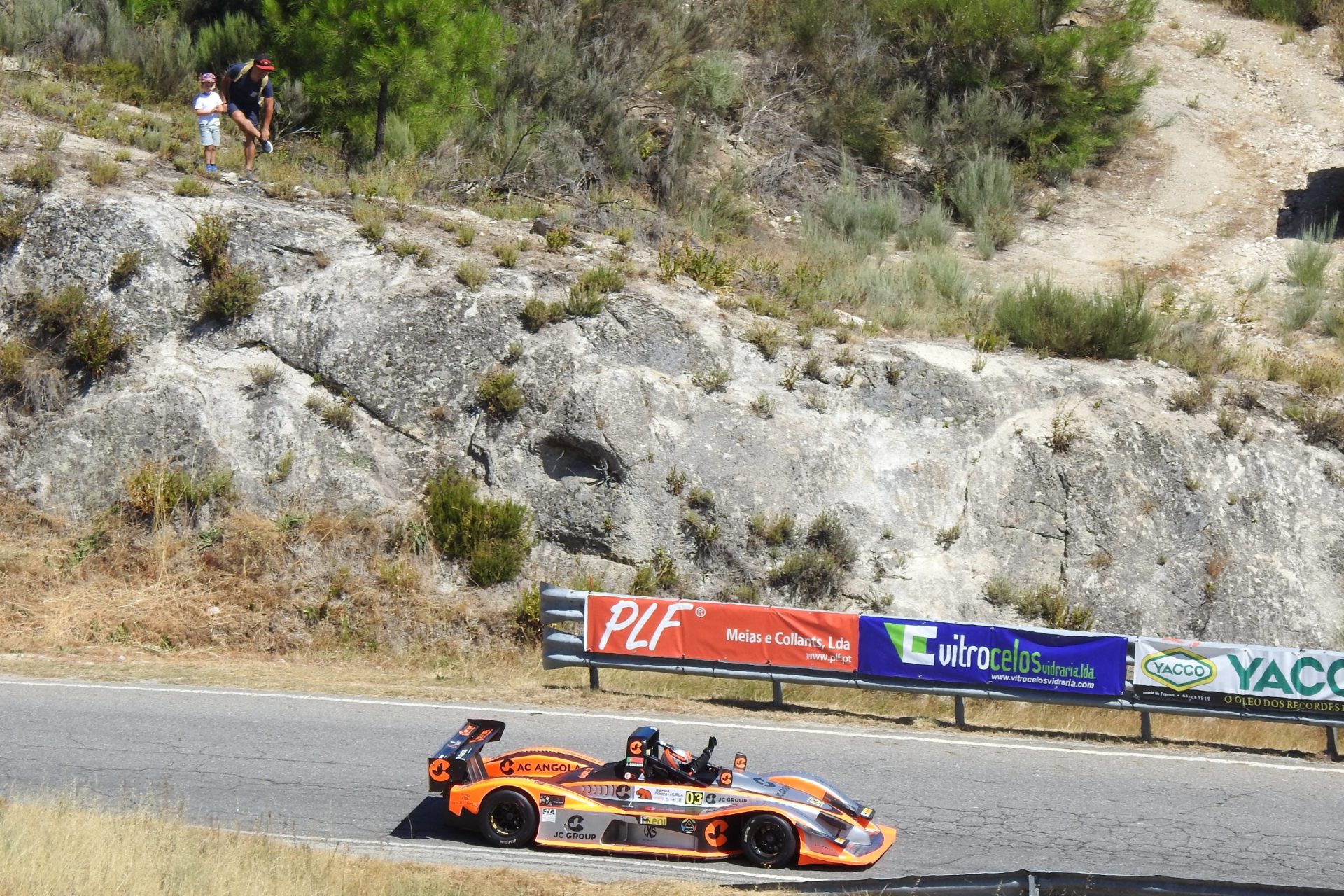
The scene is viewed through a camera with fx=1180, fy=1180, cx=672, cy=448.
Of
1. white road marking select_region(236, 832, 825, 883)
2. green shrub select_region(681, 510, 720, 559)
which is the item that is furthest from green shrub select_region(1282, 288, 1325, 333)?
white road marking select_region(236, 832, 825, 883)

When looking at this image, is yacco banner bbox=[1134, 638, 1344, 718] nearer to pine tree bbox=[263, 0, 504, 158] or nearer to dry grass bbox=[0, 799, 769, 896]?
dry grass bbox=[0, 799, 769, 896]

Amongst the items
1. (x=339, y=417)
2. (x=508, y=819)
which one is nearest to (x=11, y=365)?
(x=339, y=417)

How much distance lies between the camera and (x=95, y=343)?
Result: 1745 cm

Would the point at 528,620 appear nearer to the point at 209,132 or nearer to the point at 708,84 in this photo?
the point at 209,132

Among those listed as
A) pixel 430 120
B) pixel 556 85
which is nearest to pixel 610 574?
pixel 430 120

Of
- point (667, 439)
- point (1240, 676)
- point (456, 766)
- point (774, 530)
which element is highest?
point (456, 766)

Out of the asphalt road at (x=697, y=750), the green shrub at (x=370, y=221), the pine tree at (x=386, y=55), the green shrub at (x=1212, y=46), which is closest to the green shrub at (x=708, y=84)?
the pine tree at (x=386, y=55)

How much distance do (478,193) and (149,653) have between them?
10817mm

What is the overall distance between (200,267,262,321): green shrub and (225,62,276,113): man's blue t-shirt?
3.65 meters

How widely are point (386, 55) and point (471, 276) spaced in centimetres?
568

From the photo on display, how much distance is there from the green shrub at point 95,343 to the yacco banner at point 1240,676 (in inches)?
582

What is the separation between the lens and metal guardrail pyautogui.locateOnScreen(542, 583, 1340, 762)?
13500mm

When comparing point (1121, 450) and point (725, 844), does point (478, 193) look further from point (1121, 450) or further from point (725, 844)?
point (725, 844)

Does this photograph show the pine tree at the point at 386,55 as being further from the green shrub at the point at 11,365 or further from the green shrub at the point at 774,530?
the green shrub at the point at 774,530
